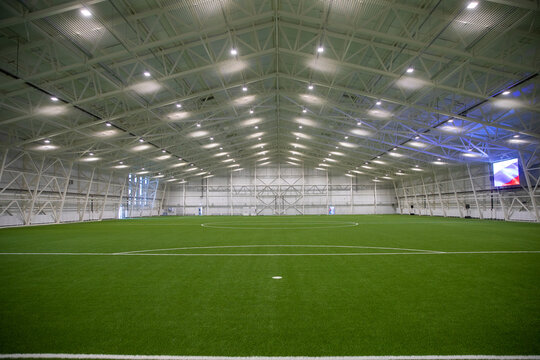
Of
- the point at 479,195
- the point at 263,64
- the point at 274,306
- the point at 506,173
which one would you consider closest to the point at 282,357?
the point at 274,306

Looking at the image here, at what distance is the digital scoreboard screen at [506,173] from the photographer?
Answer: 30609mm

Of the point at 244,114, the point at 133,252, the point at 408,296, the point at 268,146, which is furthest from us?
the point at 268,146

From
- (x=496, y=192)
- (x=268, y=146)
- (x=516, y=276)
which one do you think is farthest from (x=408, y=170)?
(x=516, y=276)

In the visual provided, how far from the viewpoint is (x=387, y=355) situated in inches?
131

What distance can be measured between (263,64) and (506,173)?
31611 millimetres

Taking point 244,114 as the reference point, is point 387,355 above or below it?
below

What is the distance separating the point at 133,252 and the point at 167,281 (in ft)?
17.9

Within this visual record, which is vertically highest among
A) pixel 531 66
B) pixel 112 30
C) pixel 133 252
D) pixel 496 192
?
pixel 112 30

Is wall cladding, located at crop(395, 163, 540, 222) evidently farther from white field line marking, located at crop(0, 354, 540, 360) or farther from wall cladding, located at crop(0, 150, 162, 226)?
wall cladding, located at crop(0, 150, 162, 226)

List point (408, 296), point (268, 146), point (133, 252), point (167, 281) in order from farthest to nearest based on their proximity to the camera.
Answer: point (268, 146)
point (133, 252)
point (167, 281)
point (408, 296)

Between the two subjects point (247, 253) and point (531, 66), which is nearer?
point (247, 253)

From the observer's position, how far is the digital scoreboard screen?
30.6 metres

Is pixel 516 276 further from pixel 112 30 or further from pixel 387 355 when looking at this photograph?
pixel 112 30

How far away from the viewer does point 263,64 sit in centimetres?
2092
